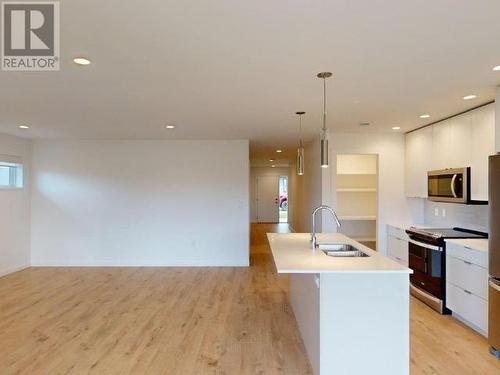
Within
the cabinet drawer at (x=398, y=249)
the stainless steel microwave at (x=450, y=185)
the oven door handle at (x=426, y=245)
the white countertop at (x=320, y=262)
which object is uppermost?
the stainless steel microwave at (x=450, y=185)

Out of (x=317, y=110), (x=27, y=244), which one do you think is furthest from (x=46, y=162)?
(x=317, y=110)

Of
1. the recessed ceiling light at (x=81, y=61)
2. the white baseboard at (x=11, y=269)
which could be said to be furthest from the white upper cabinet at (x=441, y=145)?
the white baseboard at (x=11, y=269)

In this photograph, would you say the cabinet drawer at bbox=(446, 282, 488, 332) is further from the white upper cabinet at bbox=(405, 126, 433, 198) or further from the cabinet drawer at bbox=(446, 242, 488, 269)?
the white upper cabinet at bbox=(405, 126, 433, 198)

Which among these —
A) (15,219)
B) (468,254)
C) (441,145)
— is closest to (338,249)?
(468,254)

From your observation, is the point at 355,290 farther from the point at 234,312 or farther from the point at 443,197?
the point at 443,197

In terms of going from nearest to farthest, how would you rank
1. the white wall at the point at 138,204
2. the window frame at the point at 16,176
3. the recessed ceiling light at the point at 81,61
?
the recessed ceiling light at the point at 81,61 < the window frame at the point at 16,176 < the white wall at the point at 138,204

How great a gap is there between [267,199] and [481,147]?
1058 cm

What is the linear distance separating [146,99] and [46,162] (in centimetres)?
402

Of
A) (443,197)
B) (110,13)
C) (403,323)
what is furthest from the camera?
(443,197)

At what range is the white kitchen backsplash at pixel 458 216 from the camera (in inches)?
164

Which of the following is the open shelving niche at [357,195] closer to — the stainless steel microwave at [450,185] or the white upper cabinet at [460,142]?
the stainless steel microwave at [450,185]

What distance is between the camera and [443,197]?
4367 millimetres

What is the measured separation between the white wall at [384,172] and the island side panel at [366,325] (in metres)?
3.40

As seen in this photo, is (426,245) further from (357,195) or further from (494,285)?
(357,195)
